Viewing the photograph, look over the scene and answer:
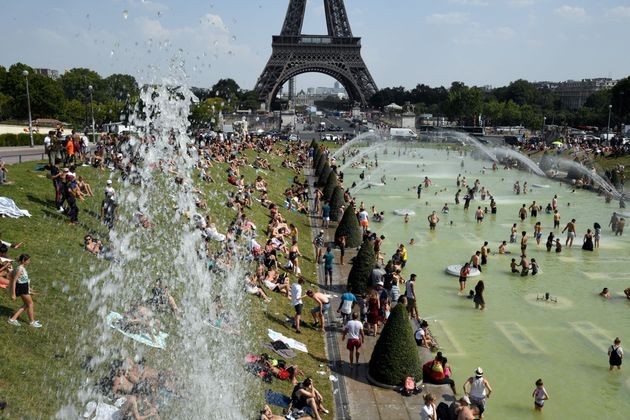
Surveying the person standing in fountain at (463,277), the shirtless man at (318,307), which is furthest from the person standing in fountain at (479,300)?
the shirtless man at (318,307)

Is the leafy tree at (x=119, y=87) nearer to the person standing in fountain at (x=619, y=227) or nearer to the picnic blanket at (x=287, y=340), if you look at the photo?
the person standing in fountain at (x=619, y=227)

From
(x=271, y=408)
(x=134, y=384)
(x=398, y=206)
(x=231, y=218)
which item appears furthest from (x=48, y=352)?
(x=398, y=206)

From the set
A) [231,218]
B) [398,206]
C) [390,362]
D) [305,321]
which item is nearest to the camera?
[390,362]

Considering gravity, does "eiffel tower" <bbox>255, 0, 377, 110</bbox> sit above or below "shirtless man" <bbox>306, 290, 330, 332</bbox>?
above

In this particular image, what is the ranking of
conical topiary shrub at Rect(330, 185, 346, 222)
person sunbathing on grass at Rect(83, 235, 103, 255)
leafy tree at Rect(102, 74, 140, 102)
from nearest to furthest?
person sunbathing on grass at Rect(83, 235, 103, 255) → conical topiary shrub at Rect(330, 185, 346, 222) → leafy tree at Rect(102, 74, 140, 102)

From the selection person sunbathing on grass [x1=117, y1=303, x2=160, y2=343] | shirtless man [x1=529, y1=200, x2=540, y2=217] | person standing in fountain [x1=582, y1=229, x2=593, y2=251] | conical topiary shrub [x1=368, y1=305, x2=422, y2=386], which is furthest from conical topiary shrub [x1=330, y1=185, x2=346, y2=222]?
person sunbathing on grass [x1=117, y1=303, x2=160, y2=343]

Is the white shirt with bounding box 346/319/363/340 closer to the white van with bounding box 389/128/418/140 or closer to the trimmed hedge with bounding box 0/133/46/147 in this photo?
the trimmed hedge with bounding box 0/133/46/147

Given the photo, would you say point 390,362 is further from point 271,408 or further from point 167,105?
point 167,105
